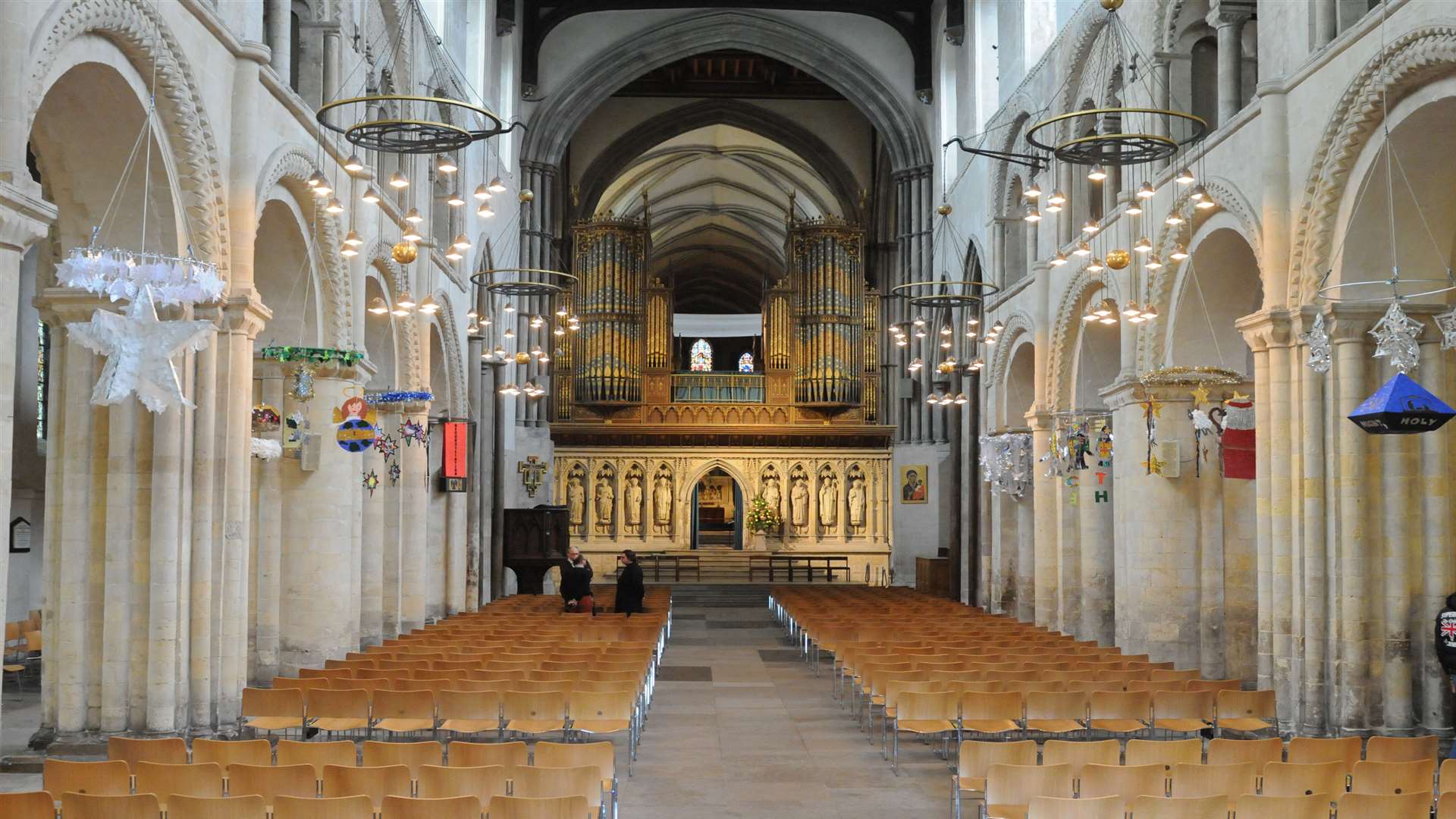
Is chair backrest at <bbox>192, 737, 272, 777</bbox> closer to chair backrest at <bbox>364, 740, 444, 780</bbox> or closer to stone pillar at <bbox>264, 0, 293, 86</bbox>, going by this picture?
chair backrest at <bbox>364, 740, 444, 780</bbox>

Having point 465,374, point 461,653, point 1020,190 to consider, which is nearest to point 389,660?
point 461,653

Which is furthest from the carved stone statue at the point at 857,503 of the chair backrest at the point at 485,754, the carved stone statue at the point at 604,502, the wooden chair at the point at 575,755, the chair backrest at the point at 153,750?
the chair backrest at the point at 153,750

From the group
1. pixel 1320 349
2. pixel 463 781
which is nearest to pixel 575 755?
pixel 463 781

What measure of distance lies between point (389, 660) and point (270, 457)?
8.82 feet

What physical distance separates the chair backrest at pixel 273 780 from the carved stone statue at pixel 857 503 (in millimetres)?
32884

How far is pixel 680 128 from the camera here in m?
40.7

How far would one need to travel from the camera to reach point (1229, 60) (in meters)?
16.0

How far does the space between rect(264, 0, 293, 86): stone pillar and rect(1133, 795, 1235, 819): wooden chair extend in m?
11.8

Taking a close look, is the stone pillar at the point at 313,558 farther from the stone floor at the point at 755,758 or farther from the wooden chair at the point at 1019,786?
the wooden chair at the point at 1019,786

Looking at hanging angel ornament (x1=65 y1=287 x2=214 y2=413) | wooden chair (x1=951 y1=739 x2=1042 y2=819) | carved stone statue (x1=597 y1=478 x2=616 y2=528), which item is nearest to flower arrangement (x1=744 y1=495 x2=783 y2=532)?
carved stone statue (x1=597 y1=478 x2=616 y2=528)

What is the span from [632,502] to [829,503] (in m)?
5.74

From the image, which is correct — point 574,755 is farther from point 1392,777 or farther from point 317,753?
point 1392,777

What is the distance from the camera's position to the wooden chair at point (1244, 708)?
1161cm

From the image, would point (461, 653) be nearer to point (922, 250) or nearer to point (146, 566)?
point (146, 566)
